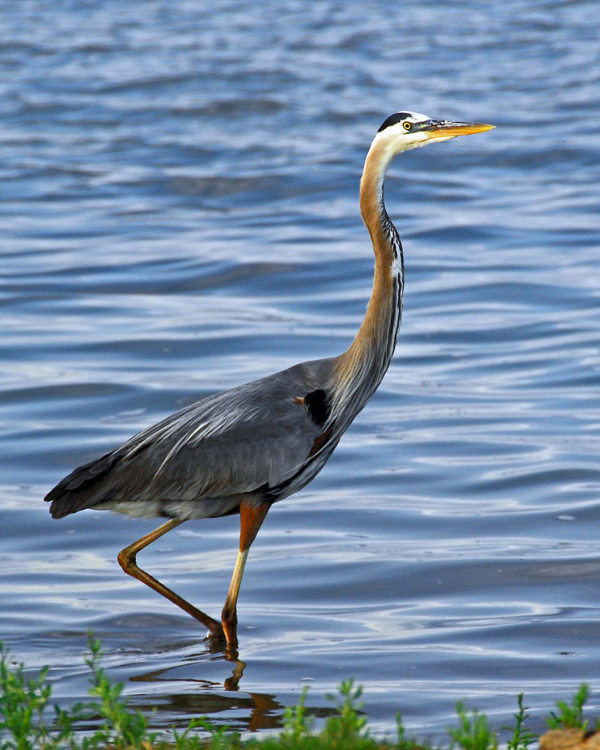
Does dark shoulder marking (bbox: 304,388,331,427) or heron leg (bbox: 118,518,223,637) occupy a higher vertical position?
dark shoulder marking (bbox: 304,388,331,427)

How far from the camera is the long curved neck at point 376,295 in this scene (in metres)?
7.39

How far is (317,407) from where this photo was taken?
7.34m

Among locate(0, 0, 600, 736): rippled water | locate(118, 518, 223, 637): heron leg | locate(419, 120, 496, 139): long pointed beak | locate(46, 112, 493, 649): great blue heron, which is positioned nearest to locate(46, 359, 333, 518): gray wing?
locate(46, 112, 493, 649): great blue heron

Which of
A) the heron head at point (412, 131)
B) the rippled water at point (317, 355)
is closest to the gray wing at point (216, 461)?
the rippled water at point (317, 355)

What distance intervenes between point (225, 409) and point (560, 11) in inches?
1352

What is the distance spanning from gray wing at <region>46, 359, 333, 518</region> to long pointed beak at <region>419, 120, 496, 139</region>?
5.37 feet

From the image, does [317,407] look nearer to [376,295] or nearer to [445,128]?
[376,295]

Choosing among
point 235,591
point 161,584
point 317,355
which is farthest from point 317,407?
point 317,355

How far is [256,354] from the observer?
44.7 ft

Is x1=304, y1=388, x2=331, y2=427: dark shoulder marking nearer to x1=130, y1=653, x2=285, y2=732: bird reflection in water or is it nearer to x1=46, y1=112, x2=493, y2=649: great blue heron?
x1=46, y1=112, x2=493, y2=649: great blue heron

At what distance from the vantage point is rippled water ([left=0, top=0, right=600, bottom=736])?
7.05m

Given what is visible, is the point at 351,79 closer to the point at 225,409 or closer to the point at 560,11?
the point at 560,11

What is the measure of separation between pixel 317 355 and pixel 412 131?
6112mm

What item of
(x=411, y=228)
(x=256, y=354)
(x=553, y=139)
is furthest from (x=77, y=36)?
(x=256, y=354)
